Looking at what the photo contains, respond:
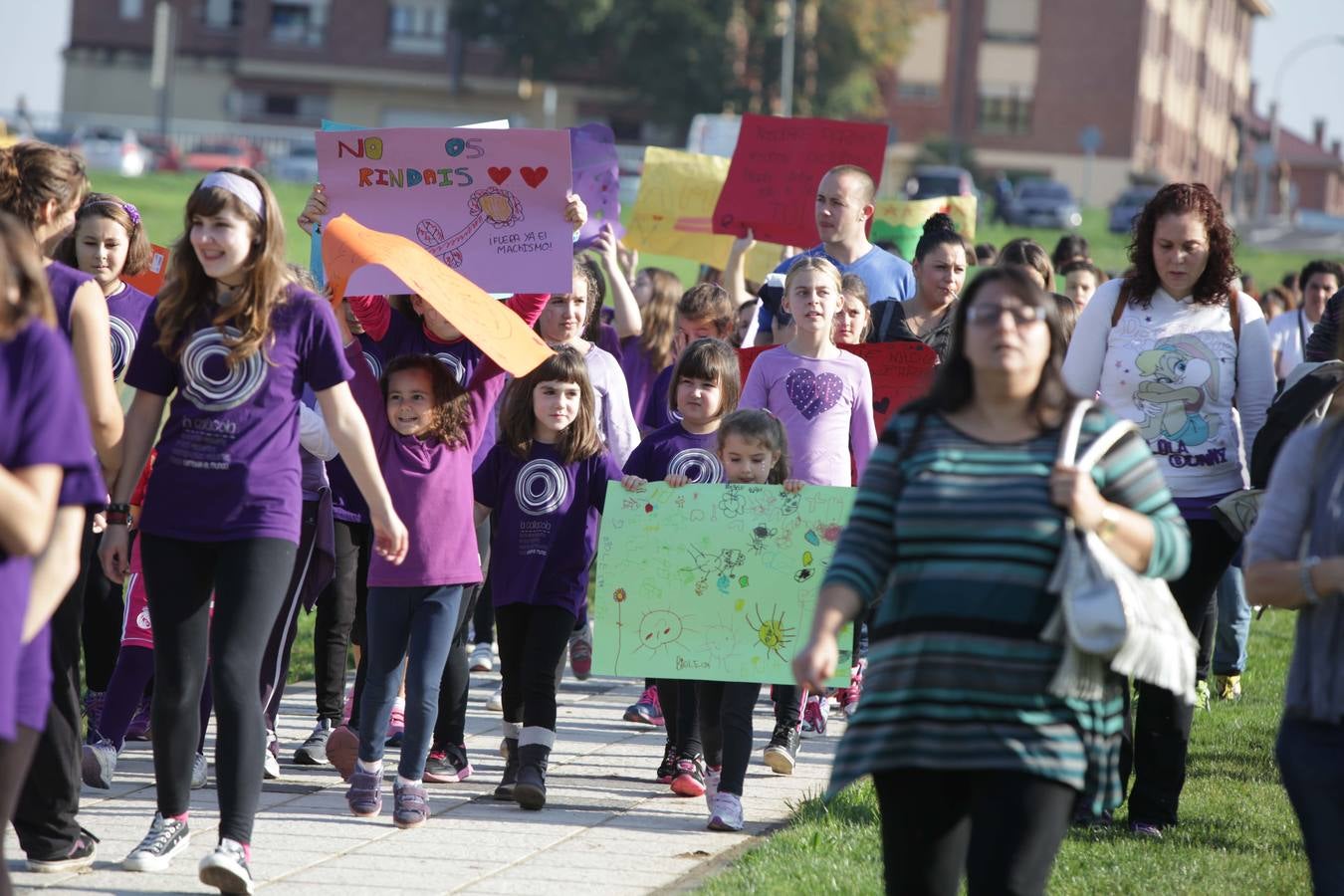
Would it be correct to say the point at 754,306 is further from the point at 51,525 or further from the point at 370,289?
the point at 51,525

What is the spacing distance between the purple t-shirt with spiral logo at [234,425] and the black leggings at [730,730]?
1.88m

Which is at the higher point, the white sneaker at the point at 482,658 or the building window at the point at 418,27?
the building window at the point at 418,27

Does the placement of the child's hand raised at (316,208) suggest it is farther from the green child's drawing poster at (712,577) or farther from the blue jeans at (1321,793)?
the blue jeans at (1321,793)

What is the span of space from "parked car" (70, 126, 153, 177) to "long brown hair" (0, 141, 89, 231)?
45935 mm

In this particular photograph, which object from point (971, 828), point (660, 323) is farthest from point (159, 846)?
point (660, 323)

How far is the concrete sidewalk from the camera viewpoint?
556 centimetres

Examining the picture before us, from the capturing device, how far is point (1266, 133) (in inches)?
4151

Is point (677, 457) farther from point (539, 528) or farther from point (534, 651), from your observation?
point (534, 651)

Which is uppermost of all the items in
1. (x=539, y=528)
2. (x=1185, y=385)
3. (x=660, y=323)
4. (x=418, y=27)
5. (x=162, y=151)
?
(x=418, y=27)

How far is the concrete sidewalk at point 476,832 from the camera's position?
556 cm

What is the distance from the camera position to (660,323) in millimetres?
10180

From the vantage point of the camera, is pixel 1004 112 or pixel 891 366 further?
pixel 1004 112

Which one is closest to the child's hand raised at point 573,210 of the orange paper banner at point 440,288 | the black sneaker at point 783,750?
the orange paper banner at point 440,288

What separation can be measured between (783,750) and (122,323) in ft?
10.0
